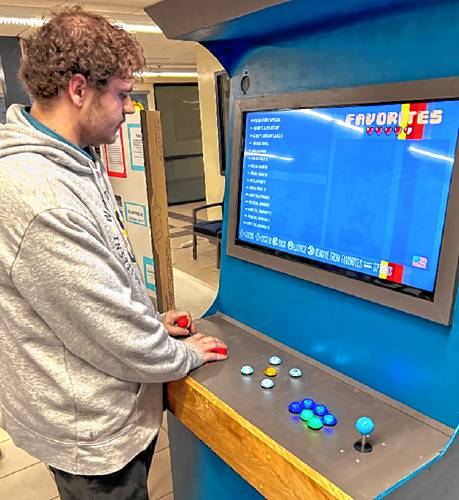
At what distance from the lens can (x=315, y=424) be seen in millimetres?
977

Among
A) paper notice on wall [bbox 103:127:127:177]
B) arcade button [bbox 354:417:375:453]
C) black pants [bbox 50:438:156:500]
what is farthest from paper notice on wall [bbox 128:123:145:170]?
arcade button [bbox 354:417:375:453]

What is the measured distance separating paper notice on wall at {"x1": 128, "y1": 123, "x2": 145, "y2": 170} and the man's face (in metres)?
1.40

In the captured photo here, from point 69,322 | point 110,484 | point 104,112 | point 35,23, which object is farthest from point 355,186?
point 35,23

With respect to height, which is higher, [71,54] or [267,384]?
[71,54]

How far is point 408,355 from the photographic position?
1.00 m

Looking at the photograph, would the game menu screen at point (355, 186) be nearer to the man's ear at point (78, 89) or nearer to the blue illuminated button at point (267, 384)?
the blue illuminated button at point (267, 384)

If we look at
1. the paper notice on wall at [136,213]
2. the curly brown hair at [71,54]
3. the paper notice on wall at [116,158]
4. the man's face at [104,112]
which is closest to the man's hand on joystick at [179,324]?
the man's face at [104,112]

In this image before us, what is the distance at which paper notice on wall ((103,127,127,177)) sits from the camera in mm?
2676

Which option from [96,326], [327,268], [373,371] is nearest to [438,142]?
[327,268]

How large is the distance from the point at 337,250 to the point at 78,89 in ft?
2.19

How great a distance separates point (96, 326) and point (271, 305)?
55cm

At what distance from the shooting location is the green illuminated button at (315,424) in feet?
3.20

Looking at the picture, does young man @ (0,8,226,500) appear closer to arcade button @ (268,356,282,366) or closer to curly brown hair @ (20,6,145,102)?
curly brown hair @ (20,6,145,102)

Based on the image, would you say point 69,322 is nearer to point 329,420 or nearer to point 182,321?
point 182,321
